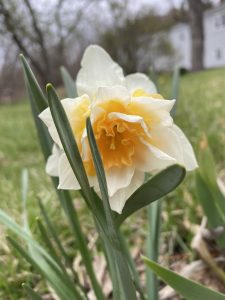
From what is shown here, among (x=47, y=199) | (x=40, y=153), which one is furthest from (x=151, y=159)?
(x=40, y=153)

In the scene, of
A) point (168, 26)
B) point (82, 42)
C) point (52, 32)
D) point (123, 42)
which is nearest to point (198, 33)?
point (123, 42)

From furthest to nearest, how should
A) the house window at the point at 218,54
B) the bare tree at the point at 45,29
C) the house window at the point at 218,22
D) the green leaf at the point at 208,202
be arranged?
the house window at the point at 218,54 → the house window at the point at 218,22 → the bare tree at the point at 45,29 → the green leaf at the point at 208,202

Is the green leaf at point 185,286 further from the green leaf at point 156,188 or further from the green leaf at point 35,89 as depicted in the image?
the green leaf at point 35,89

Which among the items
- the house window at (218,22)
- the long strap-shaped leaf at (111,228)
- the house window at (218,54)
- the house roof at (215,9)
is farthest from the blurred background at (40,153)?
the house window at (218,54)

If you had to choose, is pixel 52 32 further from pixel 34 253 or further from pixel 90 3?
pixel 34 253

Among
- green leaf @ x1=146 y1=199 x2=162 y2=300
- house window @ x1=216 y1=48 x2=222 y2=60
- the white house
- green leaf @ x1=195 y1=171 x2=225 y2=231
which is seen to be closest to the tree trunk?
the white house

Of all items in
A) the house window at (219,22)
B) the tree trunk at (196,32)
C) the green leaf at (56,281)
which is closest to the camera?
the green leaf at (56,281)

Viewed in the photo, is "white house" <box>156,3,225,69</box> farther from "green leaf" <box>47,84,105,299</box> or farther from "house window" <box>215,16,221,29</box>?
"green leaf" <box>47,84,105,299</box>
